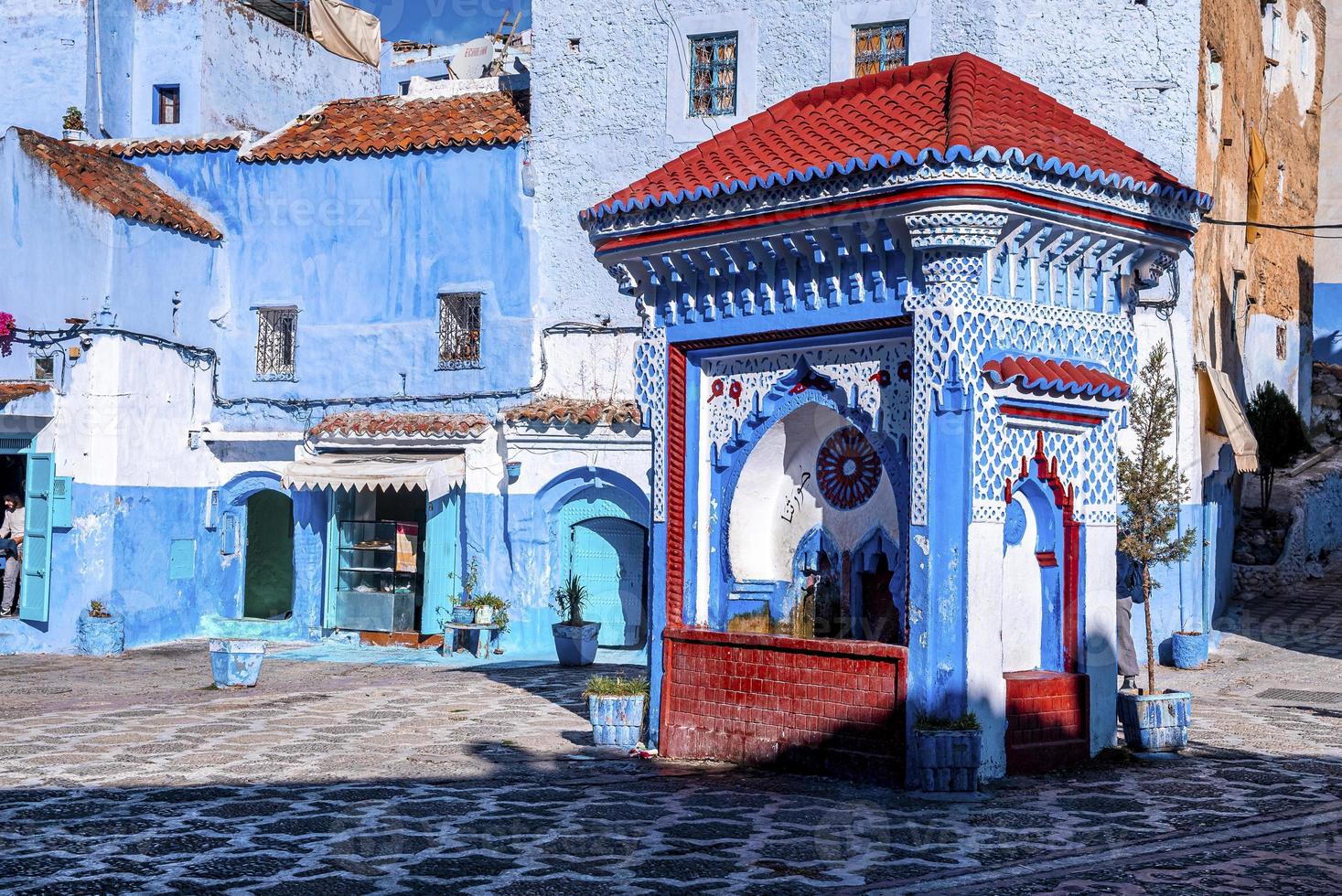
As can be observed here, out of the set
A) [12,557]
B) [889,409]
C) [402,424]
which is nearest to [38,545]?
[12,557]

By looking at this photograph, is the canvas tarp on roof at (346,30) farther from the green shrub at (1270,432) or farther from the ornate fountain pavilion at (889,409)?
the ornate fountain pavilion at (889,409)

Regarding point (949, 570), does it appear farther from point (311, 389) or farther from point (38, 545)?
point (38, 545)

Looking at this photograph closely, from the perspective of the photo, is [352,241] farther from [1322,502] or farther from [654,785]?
[1322,502]

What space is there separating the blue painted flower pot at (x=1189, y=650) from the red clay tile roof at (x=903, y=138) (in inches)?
297

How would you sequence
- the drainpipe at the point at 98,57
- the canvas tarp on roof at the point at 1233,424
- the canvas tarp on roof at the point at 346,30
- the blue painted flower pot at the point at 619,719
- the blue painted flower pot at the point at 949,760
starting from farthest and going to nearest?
1. the canvas tarp on roof at the point at 346,30
2. the drainpipe at the point at 98,57
3. the canvas tarp on roof at the point at 1233,424
4. the blue painted flower pot at the point at 619,719
5. the blue painted flower pot at the point at 949,760

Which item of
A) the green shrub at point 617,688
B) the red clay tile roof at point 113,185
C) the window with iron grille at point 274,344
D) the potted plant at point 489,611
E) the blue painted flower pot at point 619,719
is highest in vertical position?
the red clay tile roof at point 113,185

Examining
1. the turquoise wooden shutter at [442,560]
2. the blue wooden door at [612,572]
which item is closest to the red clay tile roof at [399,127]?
the turquoise wooden shutter at [442,560]

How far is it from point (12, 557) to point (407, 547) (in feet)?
17.3

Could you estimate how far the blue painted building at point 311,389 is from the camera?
1969cm

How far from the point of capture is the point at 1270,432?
23.2m

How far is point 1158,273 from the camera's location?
37.4 ft

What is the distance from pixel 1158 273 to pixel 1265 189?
533 inches

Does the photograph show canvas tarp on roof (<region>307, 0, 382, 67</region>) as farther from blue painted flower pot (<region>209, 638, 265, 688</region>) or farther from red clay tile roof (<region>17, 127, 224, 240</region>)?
blue painted flower pot (<region>209, 638, 265, 688</region>)

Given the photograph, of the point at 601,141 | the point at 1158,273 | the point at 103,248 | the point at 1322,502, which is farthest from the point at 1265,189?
the point at 103,248
